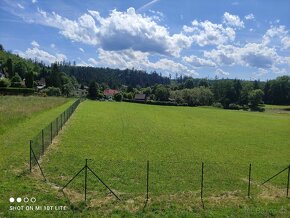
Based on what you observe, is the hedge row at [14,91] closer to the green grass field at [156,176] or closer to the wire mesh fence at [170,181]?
the green grass field at [156,176]

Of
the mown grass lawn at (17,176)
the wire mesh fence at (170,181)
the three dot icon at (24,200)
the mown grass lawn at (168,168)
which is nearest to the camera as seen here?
the three dot icon at (24,200)

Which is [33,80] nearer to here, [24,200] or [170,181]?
[170,181]

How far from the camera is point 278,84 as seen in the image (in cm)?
15012

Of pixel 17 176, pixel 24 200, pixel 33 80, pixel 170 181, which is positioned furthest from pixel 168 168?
pixel 33 80

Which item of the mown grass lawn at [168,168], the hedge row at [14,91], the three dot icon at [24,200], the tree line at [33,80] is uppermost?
the tree line at [33,80]

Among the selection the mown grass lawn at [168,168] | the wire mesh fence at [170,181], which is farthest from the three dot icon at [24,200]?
the wire mesh fence at [170,181]

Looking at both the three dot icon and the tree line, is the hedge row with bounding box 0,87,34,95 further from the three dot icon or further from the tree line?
the three dot icon

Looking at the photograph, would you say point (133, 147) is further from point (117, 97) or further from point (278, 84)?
point (278, 84)

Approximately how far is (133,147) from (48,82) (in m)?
113

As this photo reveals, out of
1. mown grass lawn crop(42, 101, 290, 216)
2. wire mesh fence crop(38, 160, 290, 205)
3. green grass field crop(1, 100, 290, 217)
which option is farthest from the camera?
wire mesh fence crop(38, 160, 290, 205)

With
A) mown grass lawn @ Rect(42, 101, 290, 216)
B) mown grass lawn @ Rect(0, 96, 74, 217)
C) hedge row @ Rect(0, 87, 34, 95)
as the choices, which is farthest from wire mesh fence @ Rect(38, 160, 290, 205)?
hedge row @ Rect(0, 87, 34, 95)

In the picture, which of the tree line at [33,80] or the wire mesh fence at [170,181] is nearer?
the wire mesh fence at [170,181]

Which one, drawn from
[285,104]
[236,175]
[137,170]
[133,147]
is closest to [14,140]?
[133,147]

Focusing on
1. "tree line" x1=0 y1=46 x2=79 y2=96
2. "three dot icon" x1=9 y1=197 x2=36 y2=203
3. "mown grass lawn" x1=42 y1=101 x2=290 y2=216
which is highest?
"tree line" x1=0 y1=46 x2=79 y2=96
